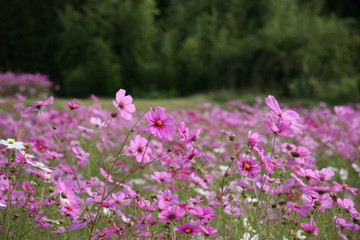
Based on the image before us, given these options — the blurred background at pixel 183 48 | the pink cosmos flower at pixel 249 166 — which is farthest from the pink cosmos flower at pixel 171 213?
the blurred background at pixel 183 48

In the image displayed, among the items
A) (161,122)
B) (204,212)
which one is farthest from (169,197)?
(161,122)

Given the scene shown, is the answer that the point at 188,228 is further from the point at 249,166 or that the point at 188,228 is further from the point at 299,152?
the point at 299,152

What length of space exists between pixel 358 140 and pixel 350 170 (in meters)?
0.27

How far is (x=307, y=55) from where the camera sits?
10.4 meters

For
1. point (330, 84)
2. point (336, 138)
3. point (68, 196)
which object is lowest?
point (330, 84)

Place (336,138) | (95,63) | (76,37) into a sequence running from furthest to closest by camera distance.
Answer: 1. (76,37)
2. (95,63)
3. (336,138)

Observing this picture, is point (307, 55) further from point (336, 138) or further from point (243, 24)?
point (336, 138)

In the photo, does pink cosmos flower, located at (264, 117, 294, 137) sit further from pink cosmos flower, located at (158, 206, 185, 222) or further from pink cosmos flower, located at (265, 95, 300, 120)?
pink cosmos flower, located at (158, 206, 185, 222)

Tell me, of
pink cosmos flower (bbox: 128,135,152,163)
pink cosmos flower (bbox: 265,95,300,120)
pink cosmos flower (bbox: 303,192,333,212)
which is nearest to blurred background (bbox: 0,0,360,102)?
pink cosmos flower (bbox: 303,192,333,212)

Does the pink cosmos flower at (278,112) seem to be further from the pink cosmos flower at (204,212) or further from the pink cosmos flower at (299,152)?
the pink cosmos flower at (204,212)

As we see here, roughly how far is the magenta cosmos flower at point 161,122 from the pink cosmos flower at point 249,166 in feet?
0.99

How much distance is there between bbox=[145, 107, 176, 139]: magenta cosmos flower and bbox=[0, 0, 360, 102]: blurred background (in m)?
8.52

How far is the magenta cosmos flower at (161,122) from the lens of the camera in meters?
1.28

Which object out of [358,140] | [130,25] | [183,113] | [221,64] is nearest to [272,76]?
[221,64]
